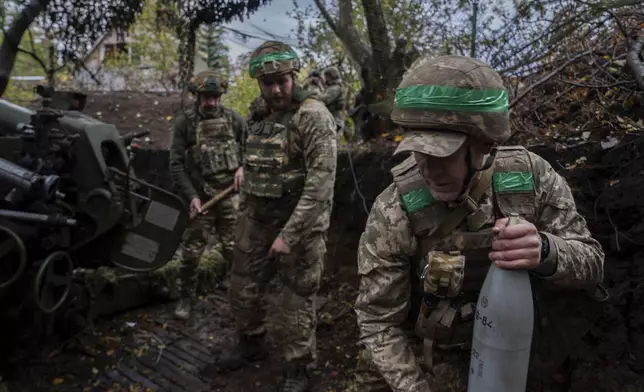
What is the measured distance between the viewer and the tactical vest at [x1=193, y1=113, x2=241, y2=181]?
218 inches

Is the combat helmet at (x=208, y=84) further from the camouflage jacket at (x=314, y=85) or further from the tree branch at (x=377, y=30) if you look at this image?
the camouflage jacket at (x=314, y=85)

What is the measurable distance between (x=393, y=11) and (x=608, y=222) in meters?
2.85

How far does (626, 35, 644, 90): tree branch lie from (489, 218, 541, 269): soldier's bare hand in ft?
5.53

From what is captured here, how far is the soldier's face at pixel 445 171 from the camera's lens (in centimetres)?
183

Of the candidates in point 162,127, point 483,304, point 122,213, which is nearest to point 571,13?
point 483,304

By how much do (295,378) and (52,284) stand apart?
1960 millimetres

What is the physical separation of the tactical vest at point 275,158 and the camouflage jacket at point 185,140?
5.28 ft

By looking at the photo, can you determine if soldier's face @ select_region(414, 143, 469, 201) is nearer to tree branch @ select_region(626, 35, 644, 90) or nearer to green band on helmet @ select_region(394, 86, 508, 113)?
green band on helmet @ select_region(394, 86, 508, 113)

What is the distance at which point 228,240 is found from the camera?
19.4ft

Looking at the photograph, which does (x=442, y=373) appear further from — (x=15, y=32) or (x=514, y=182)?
(x=15, y=32)

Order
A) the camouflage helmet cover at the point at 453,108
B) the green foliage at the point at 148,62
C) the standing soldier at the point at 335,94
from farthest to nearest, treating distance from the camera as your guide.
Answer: the green foliage at the point at 148,62 → the standing soldier at the point at 335,94 → the camouflage helmet cover at the point at 453,108

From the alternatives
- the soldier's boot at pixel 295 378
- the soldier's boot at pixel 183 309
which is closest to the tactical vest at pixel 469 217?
the soldier's boot at pixel 295 378

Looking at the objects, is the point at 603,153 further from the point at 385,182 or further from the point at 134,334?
the point at 134,334

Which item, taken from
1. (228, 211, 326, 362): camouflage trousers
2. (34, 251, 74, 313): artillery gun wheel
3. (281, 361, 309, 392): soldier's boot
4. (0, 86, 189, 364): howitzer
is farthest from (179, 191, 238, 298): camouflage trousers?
(281, 361, 309, 392): soldier's boot
